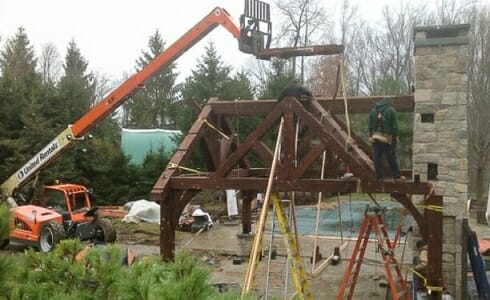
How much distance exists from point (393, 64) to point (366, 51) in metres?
2.65

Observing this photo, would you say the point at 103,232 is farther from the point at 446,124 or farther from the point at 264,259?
the point at 446,124

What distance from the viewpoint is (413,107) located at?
28.6ft

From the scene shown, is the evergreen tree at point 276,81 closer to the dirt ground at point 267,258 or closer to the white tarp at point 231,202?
the dirt ground at point 267,258

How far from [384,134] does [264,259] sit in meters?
5.78

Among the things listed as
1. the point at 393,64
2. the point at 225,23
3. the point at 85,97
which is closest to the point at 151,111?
the point at 85,97

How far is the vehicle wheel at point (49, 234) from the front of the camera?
12.7 meters

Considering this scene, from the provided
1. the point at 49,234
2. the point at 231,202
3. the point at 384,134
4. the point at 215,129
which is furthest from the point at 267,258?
the point at 384,134

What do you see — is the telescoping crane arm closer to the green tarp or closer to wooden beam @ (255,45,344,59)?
wooden beam @ (255,45,344,59)

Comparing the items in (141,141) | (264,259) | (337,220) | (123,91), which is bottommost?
(264,259)

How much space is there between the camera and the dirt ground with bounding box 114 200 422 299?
9297mm

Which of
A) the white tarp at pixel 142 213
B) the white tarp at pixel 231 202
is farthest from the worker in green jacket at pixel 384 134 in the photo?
the white tarp at pixel 142 213

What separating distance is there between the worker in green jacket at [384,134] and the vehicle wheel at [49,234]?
8234 millimetres

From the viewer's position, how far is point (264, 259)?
39.7ft

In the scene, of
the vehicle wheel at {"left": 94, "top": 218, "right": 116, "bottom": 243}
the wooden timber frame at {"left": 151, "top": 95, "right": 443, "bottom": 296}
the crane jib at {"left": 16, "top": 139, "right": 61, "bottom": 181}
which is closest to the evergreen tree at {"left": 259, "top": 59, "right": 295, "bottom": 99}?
the crane jib at {"left": 16, "top": 139, "right": 61, "bottom": 181}
